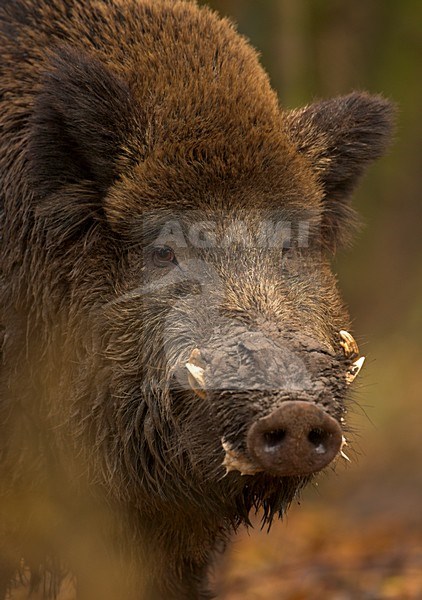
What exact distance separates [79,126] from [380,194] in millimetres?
8326

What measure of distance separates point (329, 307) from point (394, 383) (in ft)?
25.2

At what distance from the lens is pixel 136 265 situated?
15.9 feet

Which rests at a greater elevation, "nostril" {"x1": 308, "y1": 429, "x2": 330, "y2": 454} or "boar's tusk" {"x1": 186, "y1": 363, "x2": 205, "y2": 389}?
"boar's tusk" {"x1": 186, "y1": 363, "x2": 205, "y2": 389}

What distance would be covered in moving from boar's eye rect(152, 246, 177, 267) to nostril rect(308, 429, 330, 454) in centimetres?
117

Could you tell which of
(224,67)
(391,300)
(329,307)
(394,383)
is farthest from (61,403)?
(391,300)

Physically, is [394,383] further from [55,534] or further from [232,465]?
[232,465]

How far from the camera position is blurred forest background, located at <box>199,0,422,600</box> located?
783 centimetres

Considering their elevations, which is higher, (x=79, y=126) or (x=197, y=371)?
(x=79, y=126)

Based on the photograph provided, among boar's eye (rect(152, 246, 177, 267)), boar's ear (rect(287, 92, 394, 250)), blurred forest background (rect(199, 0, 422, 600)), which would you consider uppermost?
boar's ear (rect(287, 92, 394, 250))

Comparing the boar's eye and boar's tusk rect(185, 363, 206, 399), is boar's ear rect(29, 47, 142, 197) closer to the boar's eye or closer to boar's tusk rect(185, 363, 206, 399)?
the boar's eye

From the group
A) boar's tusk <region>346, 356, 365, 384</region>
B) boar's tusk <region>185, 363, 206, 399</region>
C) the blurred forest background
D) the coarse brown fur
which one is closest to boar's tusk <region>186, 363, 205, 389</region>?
boar's tusk <region>185, 363, 206, 399</region>

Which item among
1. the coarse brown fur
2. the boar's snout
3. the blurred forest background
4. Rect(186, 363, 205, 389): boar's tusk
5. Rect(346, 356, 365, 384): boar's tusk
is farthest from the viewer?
the blurred forest background

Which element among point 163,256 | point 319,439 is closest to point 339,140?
point 163,256

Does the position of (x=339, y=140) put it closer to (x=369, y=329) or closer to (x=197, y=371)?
(x=197, y=371)
